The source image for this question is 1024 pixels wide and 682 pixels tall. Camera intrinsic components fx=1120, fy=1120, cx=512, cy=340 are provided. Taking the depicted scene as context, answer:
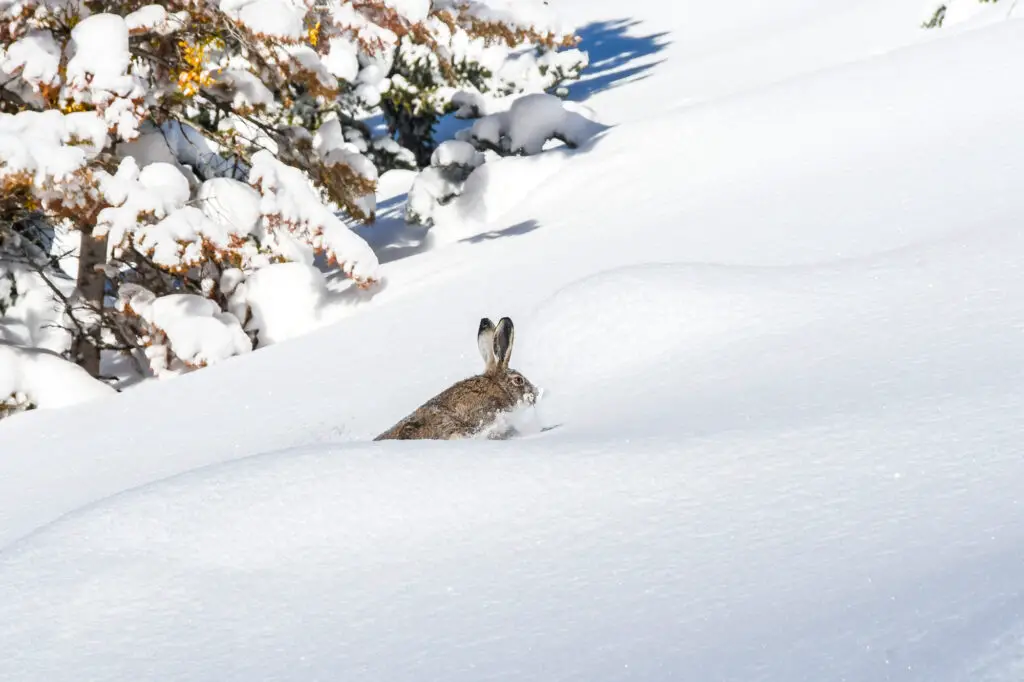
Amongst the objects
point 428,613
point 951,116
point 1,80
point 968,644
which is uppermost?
point 1,80

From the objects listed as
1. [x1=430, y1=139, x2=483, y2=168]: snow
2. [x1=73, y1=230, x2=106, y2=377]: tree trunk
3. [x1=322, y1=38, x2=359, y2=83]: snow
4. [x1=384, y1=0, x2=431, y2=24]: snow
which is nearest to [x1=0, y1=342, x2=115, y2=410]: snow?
[x1=73, y1=230, x2=106, y2=377]: tree trunk

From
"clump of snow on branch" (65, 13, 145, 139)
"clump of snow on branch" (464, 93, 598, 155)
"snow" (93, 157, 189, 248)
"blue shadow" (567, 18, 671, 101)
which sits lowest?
"snow" (93, 157, 189, 248)

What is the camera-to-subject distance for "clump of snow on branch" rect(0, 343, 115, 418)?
8055mm

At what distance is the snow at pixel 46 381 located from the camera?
805 cm

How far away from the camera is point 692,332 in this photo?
4926mm

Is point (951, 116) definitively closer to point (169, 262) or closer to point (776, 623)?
point (169, 262)

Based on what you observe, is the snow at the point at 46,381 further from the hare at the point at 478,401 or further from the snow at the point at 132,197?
the hare at the point at 478,401

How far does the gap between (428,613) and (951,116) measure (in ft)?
23.9

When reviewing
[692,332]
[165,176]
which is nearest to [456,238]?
[165,176]

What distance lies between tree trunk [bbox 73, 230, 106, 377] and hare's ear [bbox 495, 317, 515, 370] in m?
5.39

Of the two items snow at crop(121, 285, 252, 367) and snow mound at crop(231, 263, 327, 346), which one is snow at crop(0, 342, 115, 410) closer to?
snow at crop(121, 285, 252, 367)

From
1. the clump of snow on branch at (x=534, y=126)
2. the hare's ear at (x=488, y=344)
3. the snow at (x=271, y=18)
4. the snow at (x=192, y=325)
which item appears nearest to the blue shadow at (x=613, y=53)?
the clump of snow on branch at (x=534, y=126)

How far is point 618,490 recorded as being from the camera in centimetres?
314

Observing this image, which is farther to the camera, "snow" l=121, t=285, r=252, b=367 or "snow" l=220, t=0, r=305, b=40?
"snow" l=220, t=0, r=305, b=40
